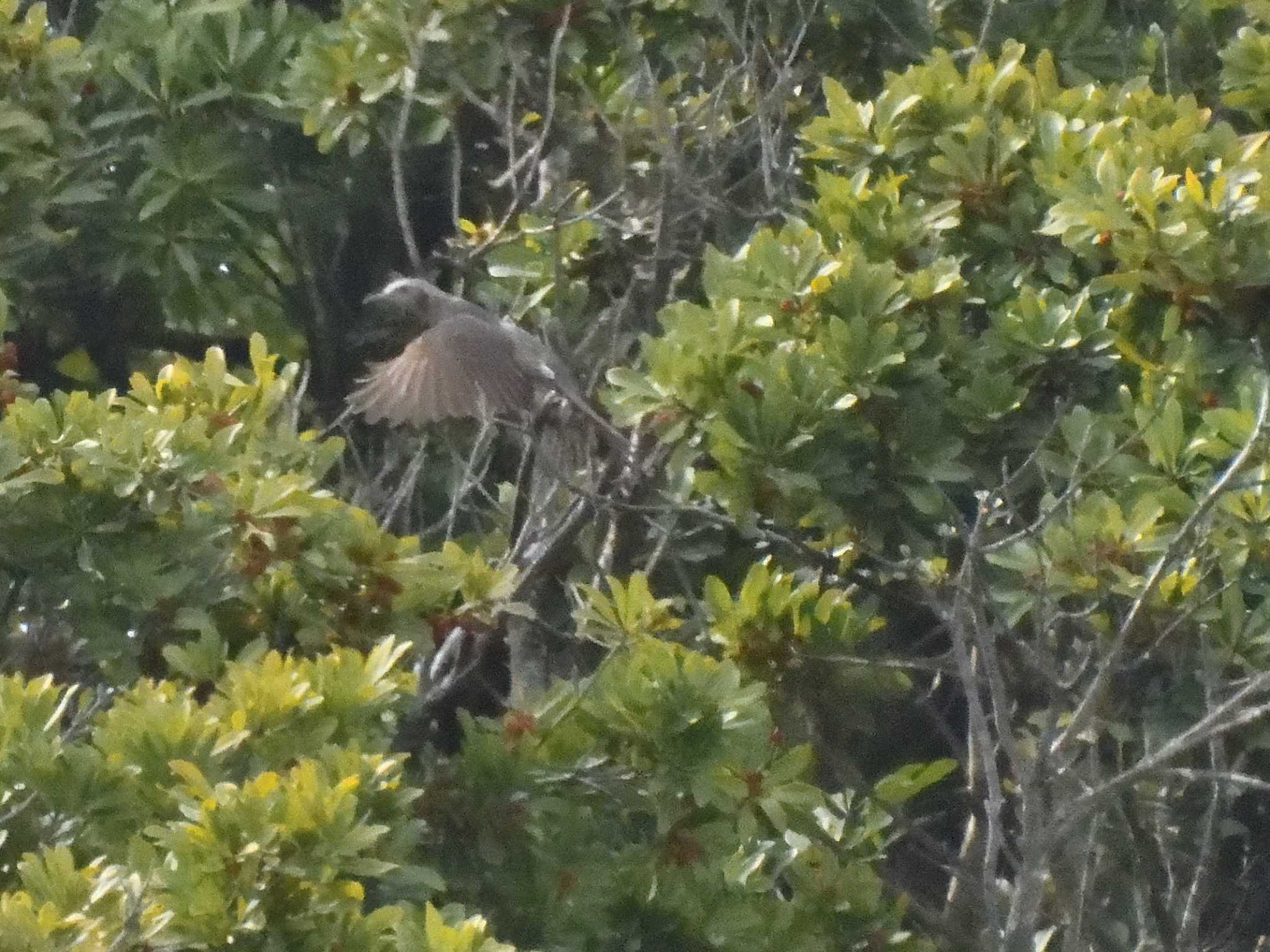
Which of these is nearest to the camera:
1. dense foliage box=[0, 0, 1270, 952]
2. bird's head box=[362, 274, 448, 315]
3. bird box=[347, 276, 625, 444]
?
dense foliage box=[0, 0, 1270, 952]

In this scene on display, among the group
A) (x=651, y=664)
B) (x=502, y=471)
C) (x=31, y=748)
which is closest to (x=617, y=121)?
(x=502, y=471)

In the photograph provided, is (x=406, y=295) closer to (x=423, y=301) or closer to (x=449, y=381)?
(x=423, y=301)

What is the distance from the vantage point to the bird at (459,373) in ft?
19.9

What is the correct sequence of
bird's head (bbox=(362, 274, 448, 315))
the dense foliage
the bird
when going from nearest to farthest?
1. the dense foliage
2. the bird
3. bird's head (bbox=(362, 274, 448, 315))

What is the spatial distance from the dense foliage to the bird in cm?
13

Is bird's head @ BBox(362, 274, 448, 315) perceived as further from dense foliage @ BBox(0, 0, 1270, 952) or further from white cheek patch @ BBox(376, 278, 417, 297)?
dense foliage @ BBox(0, 0, 1270, 952)

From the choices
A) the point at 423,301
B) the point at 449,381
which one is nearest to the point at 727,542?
the point at 449,381

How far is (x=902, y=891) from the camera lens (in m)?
5.00

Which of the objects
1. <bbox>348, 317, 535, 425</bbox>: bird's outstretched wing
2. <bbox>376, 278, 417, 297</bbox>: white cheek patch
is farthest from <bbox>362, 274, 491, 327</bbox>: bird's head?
<bbox>348, 317, 535, 425</bbox>: bird's outstretched wing

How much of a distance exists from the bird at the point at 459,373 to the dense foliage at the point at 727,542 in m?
0.13

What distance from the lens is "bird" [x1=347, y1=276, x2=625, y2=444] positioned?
6062mm

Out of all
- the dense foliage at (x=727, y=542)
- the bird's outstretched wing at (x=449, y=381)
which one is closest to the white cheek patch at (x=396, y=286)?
the bird's outstretched wing at (x=449, y=381)

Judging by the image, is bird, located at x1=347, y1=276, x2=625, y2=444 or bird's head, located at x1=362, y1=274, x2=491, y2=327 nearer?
bird, located at x1=347, y1=276, x2=625, y2=444

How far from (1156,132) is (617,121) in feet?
5.59
